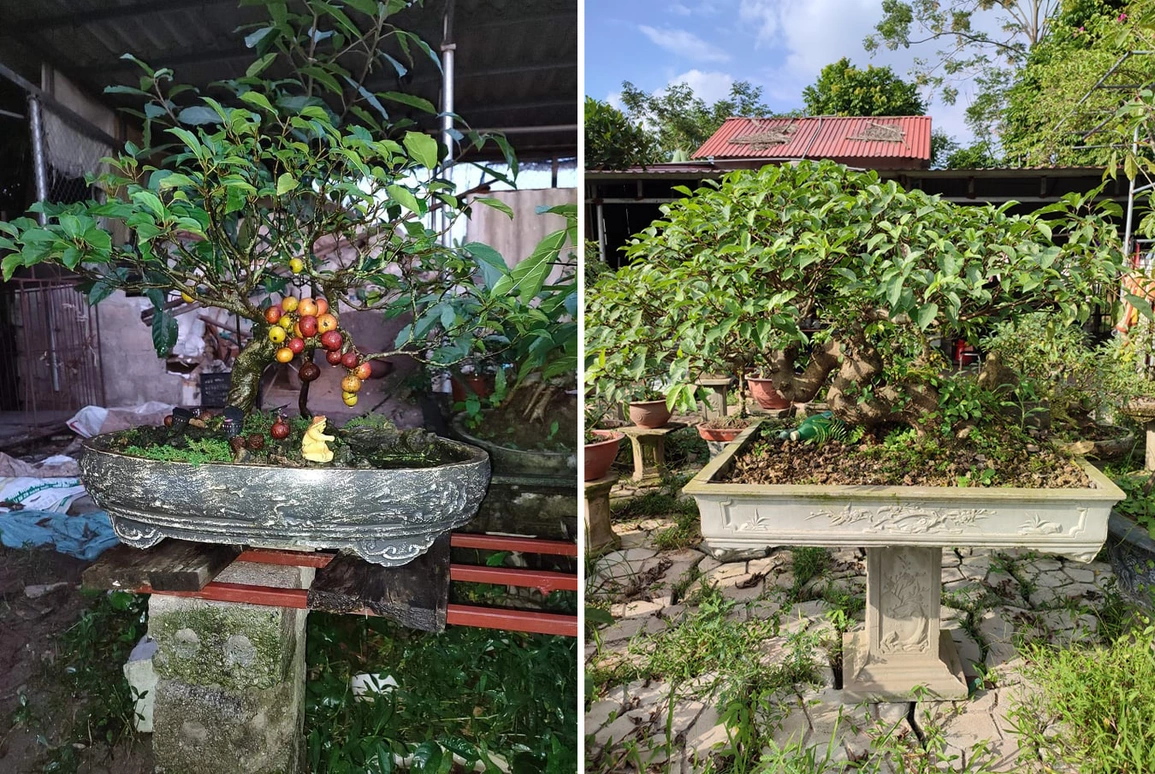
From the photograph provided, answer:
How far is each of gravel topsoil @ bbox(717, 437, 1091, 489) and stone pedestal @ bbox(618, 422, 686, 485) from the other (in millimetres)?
1125

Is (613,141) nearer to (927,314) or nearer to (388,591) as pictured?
(927,314)

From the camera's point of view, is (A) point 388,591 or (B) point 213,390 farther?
(B) point 213,390

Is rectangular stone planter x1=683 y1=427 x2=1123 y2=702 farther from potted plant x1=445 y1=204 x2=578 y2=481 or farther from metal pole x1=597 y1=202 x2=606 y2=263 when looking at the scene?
metal pole x1=597 y1=202 x2=606 y2=263

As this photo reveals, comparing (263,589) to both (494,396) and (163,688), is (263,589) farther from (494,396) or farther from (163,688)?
(494,396)

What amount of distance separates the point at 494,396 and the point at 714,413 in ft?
6.34

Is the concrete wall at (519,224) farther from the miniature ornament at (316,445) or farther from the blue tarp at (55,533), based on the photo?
the blue tarp at (55,533)

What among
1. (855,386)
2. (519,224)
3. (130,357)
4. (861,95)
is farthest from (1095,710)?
(861,95)

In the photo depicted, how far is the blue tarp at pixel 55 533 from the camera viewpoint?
1.52 metres

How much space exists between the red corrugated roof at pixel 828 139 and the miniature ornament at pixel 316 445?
81.7 inches

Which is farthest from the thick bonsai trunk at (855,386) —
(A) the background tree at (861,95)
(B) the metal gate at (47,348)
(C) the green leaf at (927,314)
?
(A) the background tree at (861,95)

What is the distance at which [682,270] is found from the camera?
4.22 ft

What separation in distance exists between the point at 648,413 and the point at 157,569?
195cm

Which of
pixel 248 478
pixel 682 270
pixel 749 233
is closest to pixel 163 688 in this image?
pixel 248 478

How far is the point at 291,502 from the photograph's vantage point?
0.92 m
